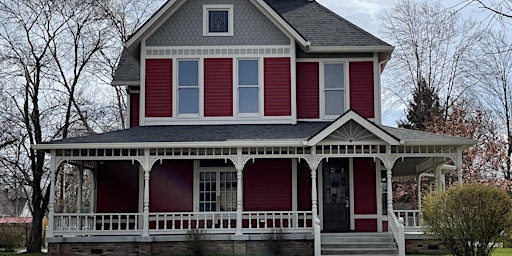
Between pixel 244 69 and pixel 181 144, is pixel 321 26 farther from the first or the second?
pixel 181 144

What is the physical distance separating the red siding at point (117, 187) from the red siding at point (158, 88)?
2077mm

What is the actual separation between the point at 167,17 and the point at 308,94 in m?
5.17

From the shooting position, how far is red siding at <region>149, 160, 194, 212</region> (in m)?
21.1

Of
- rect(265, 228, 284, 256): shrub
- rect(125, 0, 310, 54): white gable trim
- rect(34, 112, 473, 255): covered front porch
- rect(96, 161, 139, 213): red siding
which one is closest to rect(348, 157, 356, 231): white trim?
rect(34, 112, 473, 255): covered front porch

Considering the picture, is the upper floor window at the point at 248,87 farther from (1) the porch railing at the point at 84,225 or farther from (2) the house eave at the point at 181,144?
(1) the porch railing at the point at 84,225

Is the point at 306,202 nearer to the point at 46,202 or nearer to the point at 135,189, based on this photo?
the point at 135,189

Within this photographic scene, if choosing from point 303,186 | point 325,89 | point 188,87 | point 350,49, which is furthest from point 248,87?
point 303,186

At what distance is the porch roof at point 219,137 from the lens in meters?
19.0

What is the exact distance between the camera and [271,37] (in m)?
21.7

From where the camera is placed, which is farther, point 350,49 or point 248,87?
point 248,87

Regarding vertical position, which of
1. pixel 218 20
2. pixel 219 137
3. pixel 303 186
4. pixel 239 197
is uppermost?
pixel 218 20

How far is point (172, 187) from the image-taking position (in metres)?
21.2

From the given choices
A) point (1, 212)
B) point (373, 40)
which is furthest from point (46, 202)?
point (1, 212)

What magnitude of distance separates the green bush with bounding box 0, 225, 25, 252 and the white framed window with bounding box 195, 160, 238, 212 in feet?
40.7
